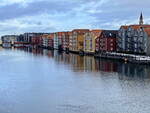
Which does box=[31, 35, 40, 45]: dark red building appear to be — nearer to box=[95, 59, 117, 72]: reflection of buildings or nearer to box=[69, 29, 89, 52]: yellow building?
box=[69, 29, 89, 52]: yellow building

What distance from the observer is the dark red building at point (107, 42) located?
38125mm

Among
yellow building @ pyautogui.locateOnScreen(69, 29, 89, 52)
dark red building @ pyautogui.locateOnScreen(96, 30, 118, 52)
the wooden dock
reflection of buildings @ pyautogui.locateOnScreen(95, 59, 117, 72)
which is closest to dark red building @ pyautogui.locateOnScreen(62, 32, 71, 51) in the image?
yellow building @ pyautogui.locateOnScreen(69, 29, 89, 52)

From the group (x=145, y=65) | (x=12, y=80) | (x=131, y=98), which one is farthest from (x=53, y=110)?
(x=145, y=65)

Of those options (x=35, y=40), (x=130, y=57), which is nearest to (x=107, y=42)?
(x=130, y=57)

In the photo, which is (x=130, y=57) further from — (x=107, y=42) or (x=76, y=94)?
(x=76, y=94)

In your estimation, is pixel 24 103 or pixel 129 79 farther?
pixel 129 79

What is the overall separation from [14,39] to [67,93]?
93093mm

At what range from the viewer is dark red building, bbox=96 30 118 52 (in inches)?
1501

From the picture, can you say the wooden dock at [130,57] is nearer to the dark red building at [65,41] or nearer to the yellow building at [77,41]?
the yellow building at [77,41]

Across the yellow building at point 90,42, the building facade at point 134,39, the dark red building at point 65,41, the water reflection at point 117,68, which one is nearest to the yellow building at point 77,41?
the yellow building at point 90,42

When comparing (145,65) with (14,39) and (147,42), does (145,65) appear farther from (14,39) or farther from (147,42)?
(14,39)

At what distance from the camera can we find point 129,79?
58.9 ft

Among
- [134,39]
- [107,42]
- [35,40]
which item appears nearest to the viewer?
[134,39]

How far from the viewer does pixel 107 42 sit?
38.1 meters
